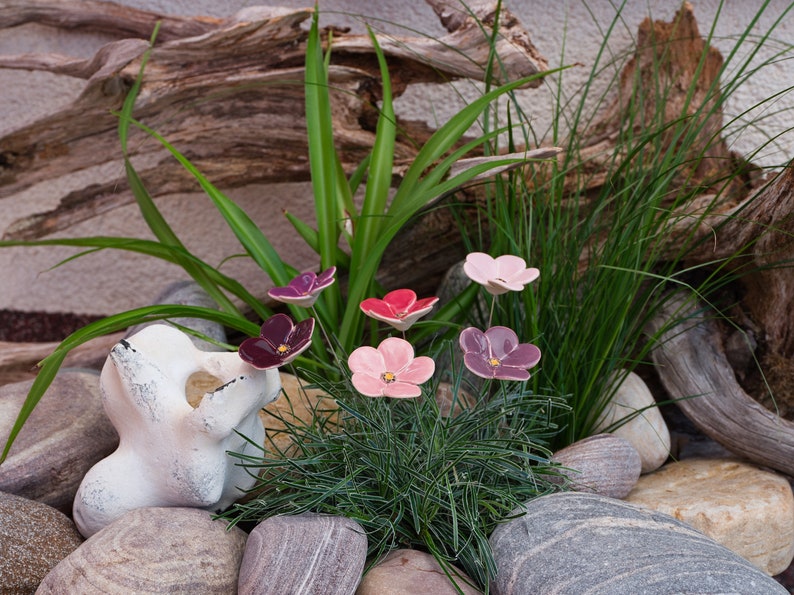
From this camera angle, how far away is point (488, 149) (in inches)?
60.3

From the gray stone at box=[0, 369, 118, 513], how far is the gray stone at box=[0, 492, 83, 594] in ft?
0.29

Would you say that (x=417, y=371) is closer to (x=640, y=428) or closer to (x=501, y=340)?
(x=501, y=340)

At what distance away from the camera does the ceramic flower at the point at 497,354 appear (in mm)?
1033

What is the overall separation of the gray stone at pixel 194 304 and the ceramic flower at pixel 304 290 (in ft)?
2.03

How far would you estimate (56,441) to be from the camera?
133cm

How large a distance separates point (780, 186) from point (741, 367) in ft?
1.50

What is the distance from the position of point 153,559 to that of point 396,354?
445 mm

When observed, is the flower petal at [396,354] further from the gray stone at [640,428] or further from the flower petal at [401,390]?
the gray stone at [640,428]

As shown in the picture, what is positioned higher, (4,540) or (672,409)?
(4,540)

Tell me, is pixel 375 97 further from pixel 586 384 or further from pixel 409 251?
pixel 586 384

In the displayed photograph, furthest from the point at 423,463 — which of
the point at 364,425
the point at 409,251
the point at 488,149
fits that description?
the point at 409,251

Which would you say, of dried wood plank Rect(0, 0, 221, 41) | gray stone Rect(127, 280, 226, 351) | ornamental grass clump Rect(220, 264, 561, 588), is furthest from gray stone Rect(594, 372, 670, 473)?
dried wood plank Rect(0, 0, 221, 41)

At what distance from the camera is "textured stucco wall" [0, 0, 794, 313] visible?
2129mm

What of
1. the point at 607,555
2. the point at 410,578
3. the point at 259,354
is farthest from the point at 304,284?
the point at 607,555
